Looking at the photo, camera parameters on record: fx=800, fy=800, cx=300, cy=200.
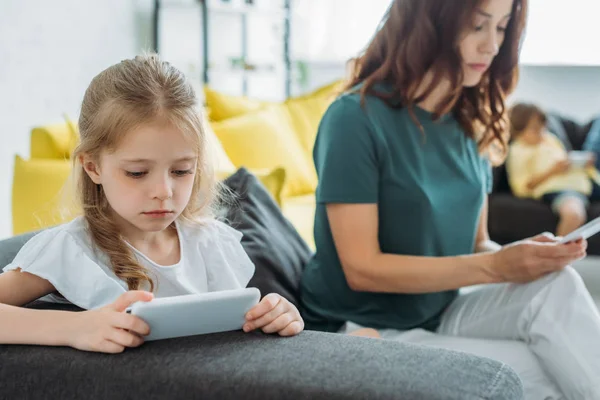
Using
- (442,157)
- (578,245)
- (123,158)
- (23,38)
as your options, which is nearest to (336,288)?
(442,157)

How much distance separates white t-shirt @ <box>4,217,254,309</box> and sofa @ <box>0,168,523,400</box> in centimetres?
14

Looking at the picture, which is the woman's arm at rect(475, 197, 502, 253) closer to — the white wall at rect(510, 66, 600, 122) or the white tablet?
the white tablet

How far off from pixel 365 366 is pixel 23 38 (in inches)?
100

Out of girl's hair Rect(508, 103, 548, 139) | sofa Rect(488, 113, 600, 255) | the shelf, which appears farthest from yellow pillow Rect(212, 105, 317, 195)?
the shelf

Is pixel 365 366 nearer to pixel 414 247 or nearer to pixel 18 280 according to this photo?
pixel 18 280

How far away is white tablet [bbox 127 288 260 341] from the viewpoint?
0.91 metres

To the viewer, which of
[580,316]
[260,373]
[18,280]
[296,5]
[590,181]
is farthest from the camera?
[296,5]

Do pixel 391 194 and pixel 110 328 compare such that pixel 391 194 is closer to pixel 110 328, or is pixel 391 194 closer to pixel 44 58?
pixel 110 328

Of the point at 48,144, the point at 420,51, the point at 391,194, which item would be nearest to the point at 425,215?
the point at 391,194

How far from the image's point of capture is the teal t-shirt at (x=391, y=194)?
1.50 m

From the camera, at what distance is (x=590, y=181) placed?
4.05 meters

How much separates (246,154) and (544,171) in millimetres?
1703

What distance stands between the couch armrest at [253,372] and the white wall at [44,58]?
1812 mm

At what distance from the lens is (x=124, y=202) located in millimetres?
1104
